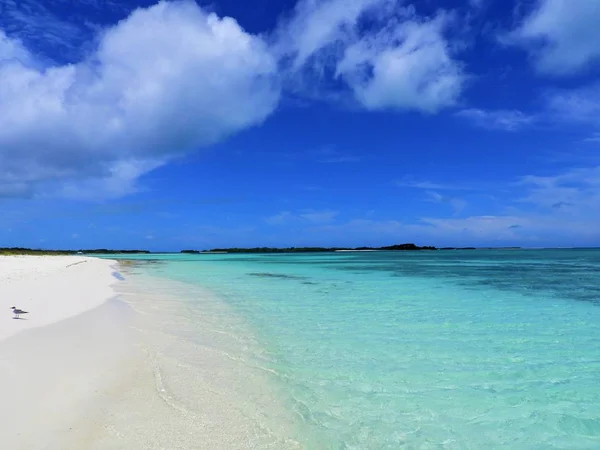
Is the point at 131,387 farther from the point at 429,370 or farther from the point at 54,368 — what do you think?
the point at 429,370

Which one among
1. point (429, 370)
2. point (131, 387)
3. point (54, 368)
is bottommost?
point (429, 370)

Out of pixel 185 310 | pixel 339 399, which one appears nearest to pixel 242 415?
pixel 339 399

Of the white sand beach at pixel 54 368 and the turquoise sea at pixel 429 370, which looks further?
the turquoise sea at pixel 429 370

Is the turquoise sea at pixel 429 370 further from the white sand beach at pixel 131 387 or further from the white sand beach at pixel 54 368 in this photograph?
the white sand beach at pixel 54 368

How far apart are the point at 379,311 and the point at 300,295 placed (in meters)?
5.13

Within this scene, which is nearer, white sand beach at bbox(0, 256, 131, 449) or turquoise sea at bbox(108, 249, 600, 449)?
white sand beach at bbox(0, 256, 131, 449)

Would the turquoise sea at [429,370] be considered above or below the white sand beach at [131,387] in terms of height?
below

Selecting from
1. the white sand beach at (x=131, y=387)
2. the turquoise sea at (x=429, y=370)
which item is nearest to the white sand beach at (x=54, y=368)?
the white sand beach at (x=131, y=387)

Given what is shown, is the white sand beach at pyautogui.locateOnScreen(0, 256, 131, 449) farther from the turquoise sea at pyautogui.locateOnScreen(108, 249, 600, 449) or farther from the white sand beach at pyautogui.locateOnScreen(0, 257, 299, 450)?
the turquoise sea at pyautogui.locateOnScreen(108, 249, 600, 449)

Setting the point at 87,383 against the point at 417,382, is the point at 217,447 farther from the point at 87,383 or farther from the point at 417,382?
the point at 417,382

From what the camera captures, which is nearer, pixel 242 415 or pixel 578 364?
pixel 242 415

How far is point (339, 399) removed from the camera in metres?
5.45

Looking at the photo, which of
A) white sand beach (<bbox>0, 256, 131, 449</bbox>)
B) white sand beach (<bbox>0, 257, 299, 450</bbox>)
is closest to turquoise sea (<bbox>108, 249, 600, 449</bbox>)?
white sand beach (<bbox>0, 257, 299, 450</bbox>)

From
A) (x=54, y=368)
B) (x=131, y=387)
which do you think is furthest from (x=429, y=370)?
(x=54, y=368)
